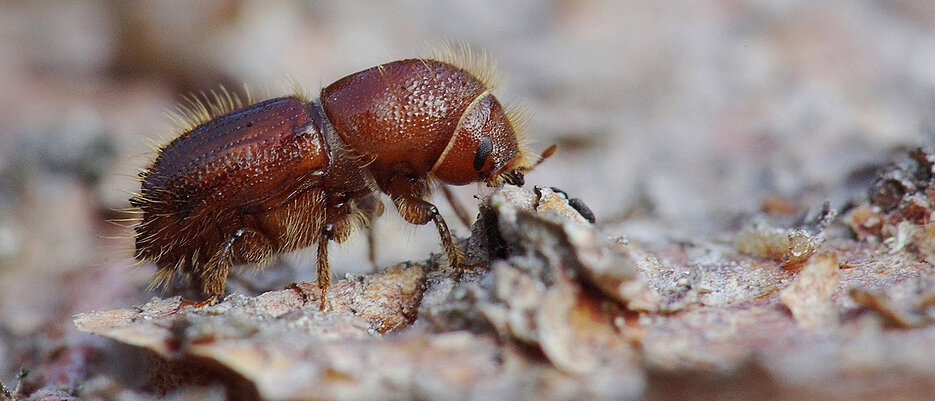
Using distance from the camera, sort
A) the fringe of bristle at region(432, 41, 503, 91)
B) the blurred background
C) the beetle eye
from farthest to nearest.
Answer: the blurred background
the fringe of bristle at region(432, 41, 503, 91)
the beetle eye

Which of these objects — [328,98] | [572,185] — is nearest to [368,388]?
[328,98]

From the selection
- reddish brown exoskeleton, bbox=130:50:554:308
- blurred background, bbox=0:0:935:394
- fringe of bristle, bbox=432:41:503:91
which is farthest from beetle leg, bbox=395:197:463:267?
fringe of bristle, bbox=432:41:503:91

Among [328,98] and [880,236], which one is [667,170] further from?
[328,98]

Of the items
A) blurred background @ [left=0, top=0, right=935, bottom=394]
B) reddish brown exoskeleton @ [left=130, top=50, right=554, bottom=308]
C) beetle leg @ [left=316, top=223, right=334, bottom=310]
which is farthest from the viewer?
blurred background @ [left=0, top=0, right=935, bottom=394]

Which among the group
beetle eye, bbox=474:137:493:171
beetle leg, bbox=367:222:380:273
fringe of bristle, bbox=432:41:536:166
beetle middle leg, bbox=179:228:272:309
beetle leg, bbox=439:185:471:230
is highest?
fringe of bristle, bbox=432:41:536:166

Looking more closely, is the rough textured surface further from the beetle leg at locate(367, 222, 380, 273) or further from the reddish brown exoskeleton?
the beetle leg at locate(367, 222, 380, 273)

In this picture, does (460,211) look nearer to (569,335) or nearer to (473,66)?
(473,66)

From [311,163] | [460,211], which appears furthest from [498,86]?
[311,163]
